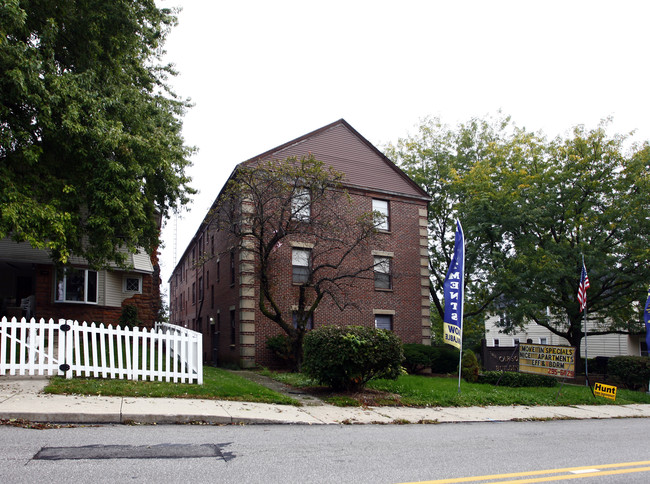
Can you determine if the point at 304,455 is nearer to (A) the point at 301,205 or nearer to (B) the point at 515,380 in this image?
(B) the point at 515,380

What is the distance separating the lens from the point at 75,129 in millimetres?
12664

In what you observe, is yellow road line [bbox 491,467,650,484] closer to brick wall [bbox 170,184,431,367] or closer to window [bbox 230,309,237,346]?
brick wall [bbox 170,184,431,367]

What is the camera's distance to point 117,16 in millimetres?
14398

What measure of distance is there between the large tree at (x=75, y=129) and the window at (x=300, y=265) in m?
7.46

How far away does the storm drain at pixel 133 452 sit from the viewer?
19.4ft

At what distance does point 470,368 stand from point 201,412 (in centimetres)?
1206

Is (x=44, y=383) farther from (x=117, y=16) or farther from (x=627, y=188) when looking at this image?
(x=627, y=188)

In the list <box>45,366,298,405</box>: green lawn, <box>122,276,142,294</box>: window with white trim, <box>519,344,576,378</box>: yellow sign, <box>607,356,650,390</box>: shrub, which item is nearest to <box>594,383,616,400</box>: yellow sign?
<box>519,344,576,378</box>: yellow sign

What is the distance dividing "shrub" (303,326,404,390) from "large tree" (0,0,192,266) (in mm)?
5842

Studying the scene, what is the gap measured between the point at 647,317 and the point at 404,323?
31.7 feet

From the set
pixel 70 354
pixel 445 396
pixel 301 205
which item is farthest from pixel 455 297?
pixel 70 354

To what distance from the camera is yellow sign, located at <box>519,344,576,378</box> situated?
47.7ft

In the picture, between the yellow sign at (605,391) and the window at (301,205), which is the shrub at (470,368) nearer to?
the yellow sign at (605,391)

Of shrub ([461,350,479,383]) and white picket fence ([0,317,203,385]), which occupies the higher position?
white picket fence ([0,317,203,385])
